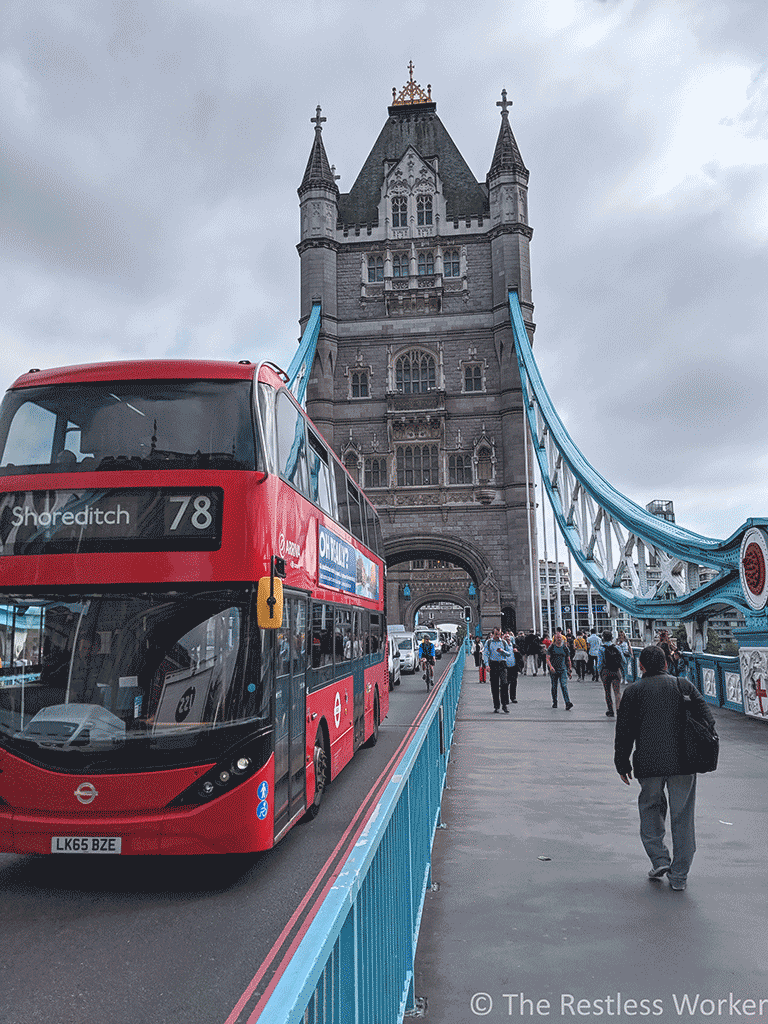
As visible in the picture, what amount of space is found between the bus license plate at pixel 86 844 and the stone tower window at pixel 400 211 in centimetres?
3955

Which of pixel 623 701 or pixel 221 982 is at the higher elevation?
pixel 623 701

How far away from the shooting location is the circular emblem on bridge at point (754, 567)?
1198 centimetres

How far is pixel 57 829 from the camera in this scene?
4.65 meters

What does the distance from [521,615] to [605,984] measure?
3152 centimetres

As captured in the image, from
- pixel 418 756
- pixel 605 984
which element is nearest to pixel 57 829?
pixel 418 756

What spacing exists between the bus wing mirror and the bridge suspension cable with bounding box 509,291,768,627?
376 inches

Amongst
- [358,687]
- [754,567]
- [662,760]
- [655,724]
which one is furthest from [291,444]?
[754,567]

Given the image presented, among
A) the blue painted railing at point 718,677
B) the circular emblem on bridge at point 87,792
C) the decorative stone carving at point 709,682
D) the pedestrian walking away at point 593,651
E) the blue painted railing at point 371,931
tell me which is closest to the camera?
the blue painted railing at point 371,931

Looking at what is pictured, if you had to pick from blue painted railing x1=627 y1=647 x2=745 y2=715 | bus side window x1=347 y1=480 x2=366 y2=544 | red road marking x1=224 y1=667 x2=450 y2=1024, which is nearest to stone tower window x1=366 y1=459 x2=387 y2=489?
blue painted railing x1=627 y1=647 x2=745 y2=715

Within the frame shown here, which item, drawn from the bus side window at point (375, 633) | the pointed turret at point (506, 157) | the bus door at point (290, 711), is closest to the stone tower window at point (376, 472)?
the pointed turret at point (506, 157)

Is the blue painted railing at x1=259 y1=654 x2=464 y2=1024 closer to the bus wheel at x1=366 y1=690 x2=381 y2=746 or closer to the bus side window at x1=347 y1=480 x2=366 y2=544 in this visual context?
the bus side window at x1=347 y1=480 x2=366 y2=544

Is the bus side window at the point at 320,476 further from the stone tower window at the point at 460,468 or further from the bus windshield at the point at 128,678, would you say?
the stone tower window at the point at 460,468

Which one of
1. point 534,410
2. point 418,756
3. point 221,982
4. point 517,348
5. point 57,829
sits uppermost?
point 517,348

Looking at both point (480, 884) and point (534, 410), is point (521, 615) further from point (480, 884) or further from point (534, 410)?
point (480, 884)
